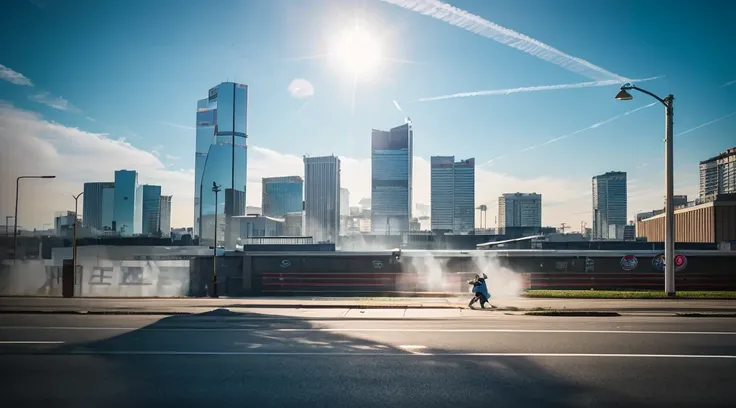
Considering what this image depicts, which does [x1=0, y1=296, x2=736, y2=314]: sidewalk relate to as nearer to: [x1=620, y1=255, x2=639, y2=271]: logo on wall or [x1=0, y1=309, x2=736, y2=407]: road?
[x1=0, y1=309, x2=736, y2=407]: road

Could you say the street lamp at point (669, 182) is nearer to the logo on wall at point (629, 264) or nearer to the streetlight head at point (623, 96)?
the streetlight head at point (623, 96)

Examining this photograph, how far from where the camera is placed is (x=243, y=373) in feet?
31.1

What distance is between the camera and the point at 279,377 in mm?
9211

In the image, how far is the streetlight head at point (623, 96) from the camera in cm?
1925

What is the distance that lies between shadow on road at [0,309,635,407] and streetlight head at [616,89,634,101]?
1369 centimetres

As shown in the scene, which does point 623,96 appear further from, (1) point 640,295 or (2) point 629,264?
(2) point 629,264

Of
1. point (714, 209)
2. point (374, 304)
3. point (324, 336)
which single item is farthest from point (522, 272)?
point (714, 209)

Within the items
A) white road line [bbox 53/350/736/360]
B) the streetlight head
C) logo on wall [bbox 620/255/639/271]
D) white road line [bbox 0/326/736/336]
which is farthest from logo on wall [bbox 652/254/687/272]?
logo on wall [bbox 620/255/639/271]

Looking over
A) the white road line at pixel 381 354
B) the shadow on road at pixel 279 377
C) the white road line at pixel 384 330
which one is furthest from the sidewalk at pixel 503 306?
the shadow on road at pixel 279 377

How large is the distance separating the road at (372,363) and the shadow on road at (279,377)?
3cm

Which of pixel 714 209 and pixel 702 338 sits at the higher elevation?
pixel 714 209

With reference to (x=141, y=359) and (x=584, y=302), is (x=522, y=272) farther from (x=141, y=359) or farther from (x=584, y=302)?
(x=141, y=359)

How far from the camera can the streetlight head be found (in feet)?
63.2

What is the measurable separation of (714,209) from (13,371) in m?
125
